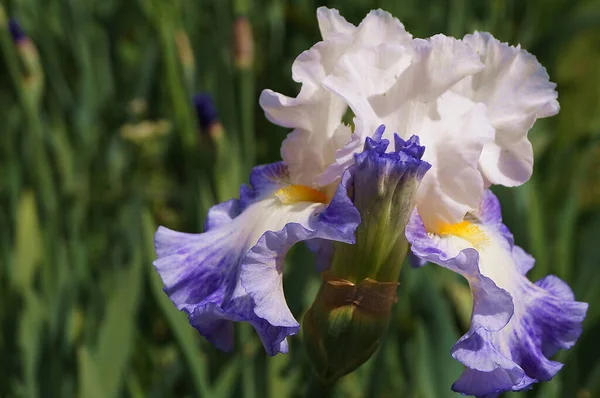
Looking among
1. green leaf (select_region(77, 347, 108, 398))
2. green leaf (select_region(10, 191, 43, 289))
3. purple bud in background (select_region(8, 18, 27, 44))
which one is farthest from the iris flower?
purple bud in background (select_region(8, 18, 27, 44))

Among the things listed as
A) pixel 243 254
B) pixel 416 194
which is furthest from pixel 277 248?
pixel 416 194

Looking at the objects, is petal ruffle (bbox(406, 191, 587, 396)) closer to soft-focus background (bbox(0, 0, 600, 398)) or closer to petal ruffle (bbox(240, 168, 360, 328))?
petal ruffle (bbox(240, 168, 360, 328))

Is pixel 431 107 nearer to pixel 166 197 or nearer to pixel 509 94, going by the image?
pixel 509 94

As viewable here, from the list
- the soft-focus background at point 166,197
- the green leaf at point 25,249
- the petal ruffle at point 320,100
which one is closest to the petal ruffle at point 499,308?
the petal ruffle at point 320,100

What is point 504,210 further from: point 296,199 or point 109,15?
point 109,15

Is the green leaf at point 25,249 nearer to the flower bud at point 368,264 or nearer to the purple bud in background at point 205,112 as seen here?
the purple bud in background at point 205,112

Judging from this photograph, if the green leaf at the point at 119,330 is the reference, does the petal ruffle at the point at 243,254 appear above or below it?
above
